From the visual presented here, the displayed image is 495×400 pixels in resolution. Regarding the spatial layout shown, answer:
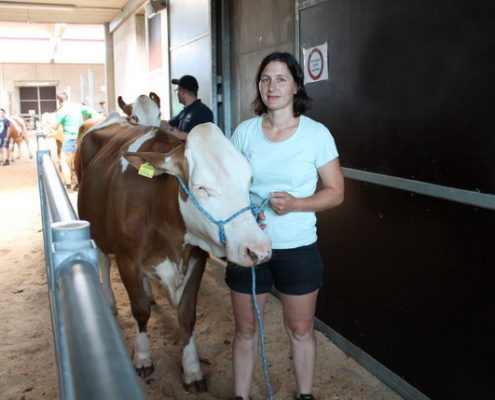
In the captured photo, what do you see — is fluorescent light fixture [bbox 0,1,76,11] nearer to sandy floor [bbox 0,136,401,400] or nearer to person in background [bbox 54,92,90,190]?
person in background [bbox 54,92,90,190]

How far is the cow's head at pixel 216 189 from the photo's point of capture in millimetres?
1947

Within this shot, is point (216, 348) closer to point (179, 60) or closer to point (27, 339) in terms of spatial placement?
point (27, 339)

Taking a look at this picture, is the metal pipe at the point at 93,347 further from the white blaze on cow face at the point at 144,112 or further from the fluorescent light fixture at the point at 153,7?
the fluorescent light fixture at the point at 153,7

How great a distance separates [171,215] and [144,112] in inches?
99.1

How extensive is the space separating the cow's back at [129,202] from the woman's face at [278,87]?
0.68 meters

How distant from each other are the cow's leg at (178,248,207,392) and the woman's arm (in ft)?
2.98

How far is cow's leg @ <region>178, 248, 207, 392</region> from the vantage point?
277cm

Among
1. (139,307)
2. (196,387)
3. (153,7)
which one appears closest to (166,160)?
(139,307)

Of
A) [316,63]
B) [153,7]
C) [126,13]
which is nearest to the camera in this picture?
[316,63]

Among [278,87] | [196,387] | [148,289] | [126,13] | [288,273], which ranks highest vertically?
[126,13]

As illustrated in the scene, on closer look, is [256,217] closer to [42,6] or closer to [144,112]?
[144,112]

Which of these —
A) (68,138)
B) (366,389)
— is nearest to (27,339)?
(366,389)

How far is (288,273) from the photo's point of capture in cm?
211

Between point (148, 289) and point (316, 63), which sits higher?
point (316, 63)
